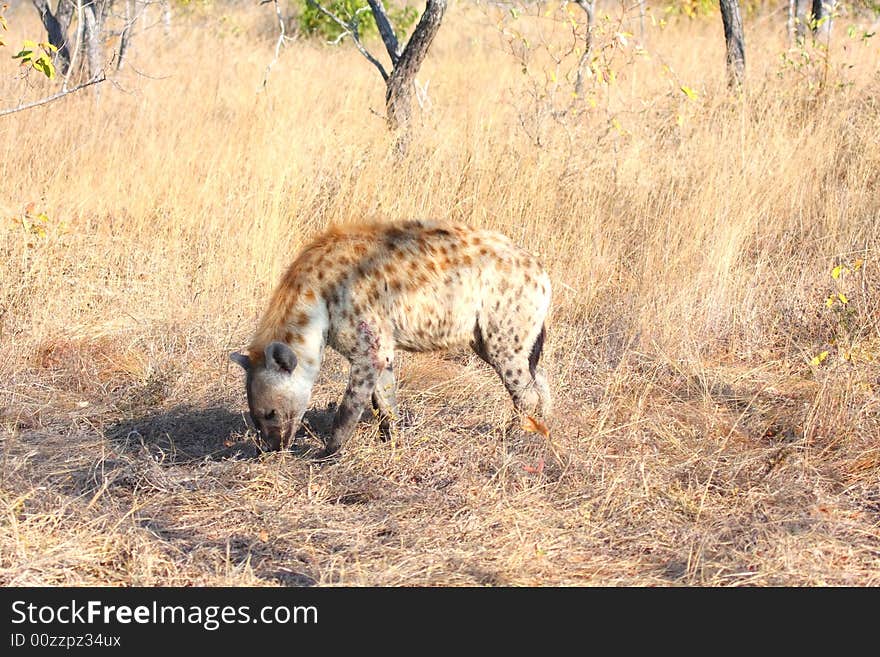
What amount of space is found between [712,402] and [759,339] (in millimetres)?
962

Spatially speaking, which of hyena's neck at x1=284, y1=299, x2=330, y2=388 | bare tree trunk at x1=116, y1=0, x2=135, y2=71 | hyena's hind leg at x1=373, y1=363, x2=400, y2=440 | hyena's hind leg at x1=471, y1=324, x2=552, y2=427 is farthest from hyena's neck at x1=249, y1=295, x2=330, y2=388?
bare tree trunk at x1=116, y1=0, x2=135, y2=71

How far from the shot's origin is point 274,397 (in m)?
4.32

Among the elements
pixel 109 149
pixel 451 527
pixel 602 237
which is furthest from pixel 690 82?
pixel 451 527

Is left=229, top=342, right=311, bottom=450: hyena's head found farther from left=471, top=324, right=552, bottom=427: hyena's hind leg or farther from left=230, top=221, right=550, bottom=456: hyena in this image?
left=471, top=324, right=552, bottom=427: hyena's hind leg

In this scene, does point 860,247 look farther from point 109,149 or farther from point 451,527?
point 109,149

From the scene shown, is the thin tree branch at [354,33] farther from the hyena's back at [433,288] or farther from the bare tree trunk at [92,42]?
the hyena's back at [433,288]

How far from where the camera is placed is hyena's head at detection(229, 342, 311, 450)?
4.29 meters

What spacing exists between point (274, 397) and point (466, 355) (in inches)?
64.0

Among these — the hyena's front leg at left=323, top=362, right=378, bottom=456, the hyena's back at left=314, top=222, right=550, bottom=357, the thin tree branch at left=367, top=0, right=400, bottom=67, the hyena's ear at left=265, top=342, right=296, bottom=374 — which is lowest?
the hyena's front leg at left=323, top=362, right=378, bottom=456

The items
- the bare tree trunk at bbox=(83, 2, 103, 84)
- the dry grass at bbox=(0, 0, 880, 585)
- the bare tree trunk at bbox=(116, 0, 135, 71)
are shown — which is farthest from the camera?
the bare tree trunk at bbox=(83, 2, 103, 84)

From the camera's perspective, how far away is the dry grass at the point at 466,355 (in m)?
3.73

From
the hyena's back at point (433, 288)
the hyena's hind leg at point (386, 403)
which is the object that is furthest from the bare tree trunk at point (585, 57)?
the hyena's hind leg at point (386, 403)

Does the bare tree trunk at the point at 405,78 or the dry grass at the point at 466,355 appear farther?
the bare tree trunk at the point at 405,78
